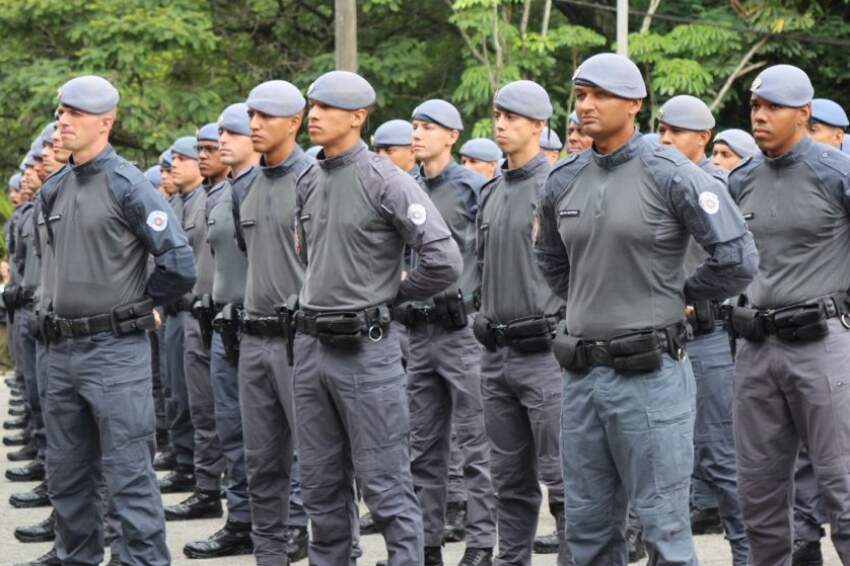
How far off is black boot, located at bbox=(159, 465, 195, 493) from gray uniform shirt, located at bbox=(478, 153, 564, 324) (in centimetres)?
392

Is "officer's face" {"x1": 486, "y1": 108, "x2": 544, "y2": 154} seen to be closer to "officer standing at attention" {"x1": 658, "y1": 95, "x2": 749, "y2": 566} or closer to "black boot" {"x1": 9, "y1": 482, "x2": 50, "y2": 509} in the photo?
"officer standing at attention" {"x1": 658, "y1": 95, "x2": 749, "y2": 566}

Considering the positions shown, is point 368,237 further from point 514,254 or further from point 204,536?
point 204,536

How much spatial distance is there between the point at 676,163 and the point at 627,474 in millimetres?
1139

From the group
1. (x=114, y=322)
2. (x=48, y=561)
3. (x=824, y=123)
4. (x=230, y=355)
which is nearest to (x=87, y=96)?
(x=114, y=322)

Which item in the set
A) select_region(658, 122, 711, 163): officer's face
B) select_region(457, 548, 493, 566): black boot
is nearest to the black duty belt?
select_region(457, 548, 493, 566): black boot

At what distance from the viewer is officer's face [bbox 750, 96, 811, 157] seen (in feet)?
23.2

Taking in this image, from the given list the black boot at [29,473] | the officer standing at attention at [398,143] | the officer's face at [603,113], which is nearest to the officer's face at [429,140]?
the officer standing at attention at [398,143]

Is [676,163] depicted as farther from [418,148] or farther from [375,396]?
[418,148]

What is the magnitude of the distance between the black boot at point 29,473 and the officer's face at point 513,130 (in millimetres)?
5667

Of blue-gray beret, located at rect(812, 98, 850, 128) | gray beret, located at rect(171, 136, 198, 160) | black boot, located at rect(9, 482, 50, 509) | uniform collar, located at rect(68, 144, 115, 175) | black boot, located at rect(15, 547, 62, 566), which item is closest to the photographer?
uniform collar, located at rect(68, 144, 115, 175)

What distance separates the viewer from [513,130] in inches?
319

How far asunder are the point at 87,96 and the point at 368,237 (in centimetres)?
150

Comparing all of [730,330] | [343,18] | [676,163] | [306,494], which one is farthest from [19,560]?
[343,18]

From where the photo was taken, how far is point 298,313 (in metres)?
7.48
